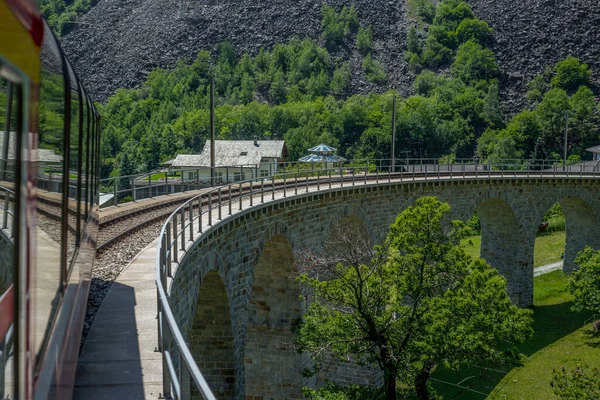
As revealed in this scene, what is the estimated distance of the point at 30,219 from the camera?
393cm

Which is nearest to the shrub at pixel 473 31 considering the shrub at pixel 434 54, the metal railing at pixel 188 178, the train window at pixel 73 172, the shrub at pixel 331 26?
the shrub at pixel 434 54

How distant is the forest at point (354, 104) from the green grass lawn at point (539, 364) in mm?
56522

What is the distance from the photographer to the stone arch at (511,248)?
144ft

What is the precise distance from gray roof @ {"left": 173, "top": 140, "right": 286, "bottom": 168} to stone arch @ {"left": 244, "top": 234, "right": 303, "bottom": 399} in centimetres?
5398

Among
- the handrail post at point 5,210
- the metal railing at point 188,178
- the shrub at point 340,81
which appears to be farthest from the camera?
the shrub at point 340,81

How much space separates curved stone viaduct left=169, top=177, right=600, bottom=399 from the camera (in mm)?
19500

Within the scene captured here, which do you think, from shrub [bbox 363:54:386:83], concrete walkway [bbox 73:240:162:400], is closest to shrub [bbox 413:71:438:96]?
shrub [bbox 363:54:386:83]

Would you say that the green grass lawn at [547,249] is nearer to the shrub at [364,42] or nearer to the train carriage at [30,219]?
the train carriage at [30,219]

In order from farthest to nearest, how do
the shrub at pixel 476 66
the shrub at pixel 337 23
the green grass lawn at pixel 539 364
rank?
the shrub at pixel 337 23 < the shrub at pixel 476 66 < the green grass lawn at pixel 539 364

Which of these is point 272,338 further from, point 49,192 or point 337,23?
point 337,23

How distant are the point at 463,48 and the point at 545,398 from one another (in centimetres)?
10931

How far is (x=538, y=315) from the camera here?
42.3 metres

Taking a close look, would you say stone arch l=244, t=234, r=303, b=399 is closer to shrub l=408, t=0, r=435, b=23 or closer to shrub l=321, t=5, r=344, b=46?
shrub l=321, t=5, r=344, b=46

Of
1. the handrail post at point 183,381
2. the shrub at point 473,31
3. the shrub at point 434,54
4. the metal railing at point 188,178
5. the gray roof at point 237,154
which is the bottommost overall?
the handrail post at point 183,381
